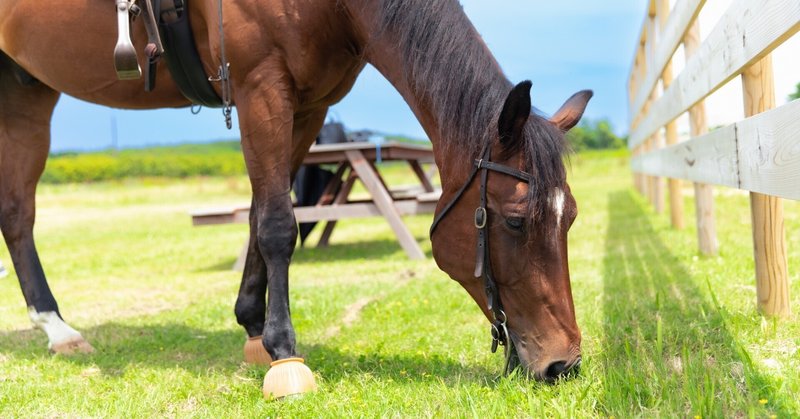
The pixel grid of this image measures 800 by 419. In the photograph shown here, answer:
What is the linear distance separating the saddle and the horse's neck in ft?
2.60

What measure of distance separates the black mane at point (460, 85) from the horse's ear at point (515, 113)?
0.04 metres

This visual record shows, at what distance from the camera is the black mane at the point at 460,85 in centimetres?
205

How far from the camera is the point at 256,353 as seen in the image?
2.95 meters

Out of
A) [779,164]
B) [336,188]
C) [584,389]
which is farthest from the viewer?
[336,188]

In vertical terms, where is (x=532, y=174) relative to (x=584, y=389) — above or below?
above

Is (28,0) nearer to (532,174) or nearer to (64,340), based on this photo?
(64,340)

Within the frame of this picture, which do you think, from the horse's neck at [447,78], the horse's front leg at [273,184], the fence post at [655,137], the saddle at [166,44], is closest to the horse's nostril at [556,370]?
the horse's neck at [447,78]

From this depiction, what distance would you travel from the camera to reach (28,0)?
304 centimetres

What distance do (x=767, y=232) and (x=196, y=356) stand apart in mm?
2627

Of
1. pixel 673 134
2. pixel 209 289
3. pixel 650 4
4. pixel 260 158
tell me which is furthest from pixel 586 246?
pixel 260 158

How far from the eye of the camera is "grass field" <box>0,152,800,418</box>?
2029 mm

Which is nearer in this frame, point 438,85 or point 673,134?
point 438,85

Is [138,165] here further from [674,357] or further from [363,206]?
[674,357]

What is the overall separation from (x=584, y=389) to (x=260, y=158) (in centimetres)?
142
